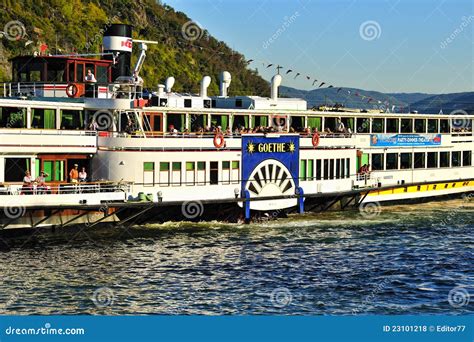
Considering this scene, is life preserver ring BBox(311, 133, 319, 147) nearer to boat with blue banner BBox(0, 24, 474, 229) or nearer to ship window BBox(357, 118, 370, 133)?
boat with blue banner BBox(0, 24, 474, 229)

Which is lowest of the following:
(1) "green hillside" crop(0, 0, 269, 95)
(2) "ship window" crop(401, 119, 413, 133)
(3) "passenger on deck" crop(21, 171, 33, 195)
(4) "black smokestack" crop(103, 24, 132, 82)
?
(3) "passenger on deck" crop(21, 171, 33, 195)

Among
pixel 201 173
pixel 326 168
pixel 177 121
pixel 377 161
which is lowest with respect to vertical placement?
pixel 201 173

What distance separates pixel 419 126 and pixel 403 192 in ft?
14.7

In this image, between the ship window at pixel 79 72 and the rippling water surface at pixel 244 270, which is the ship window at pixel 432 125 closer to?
the rippling water surface at pixel 244 270

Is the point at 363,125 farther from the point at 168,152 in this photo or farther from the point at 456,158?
the point at 168,152

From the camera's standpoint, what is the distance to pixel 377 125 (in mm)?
48781

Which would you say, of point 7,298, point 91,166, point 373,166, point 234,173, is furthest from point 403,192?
point 7,298

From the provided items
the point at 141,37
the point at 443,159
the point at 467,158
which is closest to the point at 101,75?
the point at 443,159

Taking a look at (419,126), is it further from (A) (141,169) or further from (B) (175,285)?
(B) (175,285)

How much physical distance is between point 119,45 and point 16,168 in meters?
11.1

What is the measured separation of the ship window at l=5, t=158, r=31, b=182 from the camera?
1373 inches

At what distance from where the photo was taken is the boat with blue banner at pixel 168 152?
3500 centimetres

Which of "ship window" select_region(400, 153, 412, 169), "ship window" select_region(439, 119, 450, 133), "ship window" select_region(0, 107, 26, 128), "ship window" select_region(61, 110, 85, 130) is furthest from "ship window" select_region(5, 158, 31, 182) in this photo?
"ship window" select_region(439, 119, 450, 133)

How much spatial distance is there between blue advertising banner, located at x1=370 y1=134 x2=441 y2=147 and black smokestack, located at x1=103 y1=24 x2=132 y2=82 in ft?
44.3
